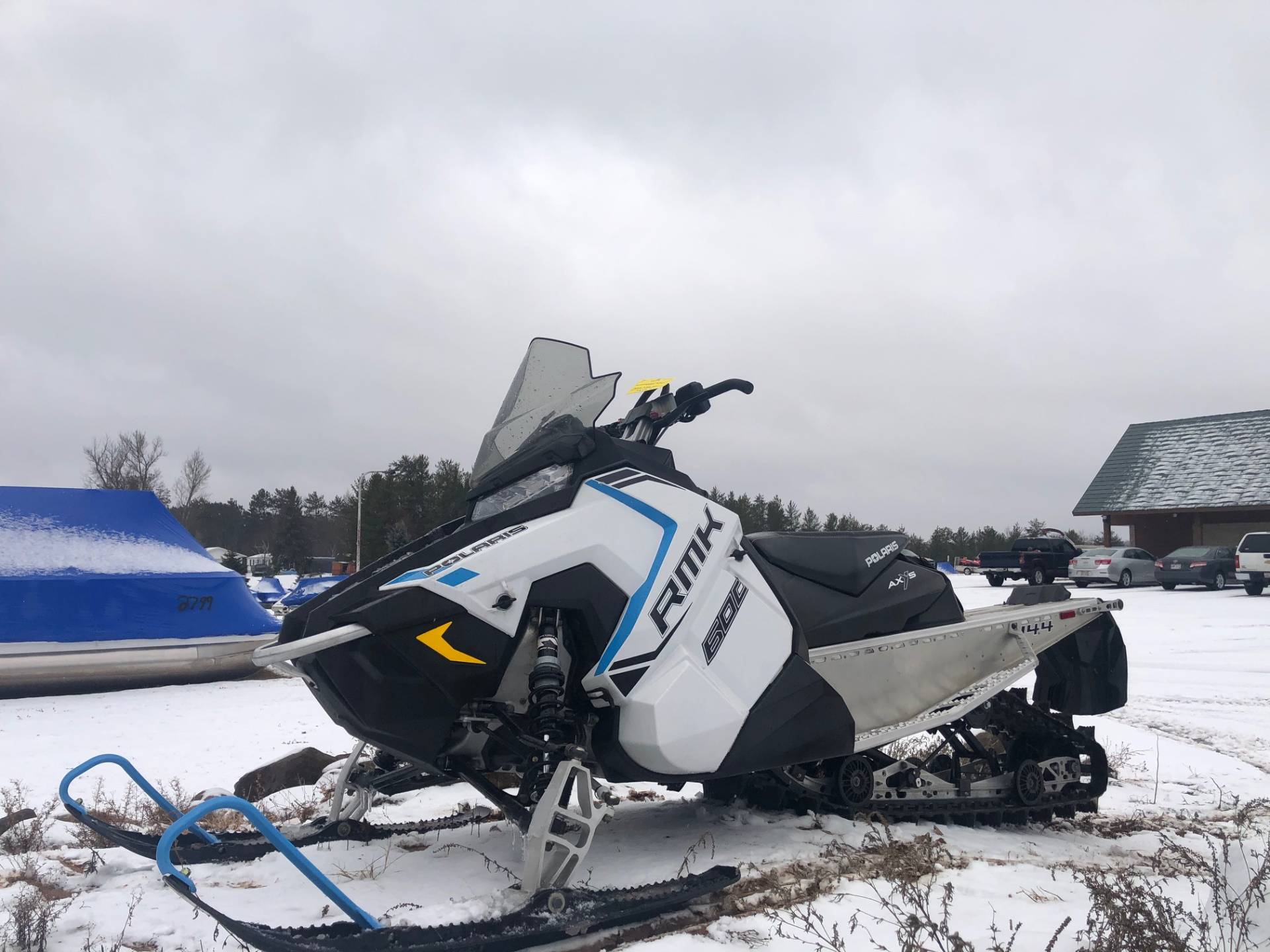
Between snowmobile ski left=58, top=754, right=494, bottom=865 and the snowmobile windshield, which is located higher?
the snowmobile windshield

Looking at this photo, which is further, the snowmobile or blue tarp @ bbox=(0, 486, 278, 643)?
blue tarp @ bbox=(0, 486, 278, 643)

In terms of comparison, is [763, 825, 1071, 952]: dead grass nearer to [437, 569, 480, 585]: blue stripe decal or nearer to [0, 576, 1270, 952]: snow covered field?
[0, 576, 1270, 952]: snow covered field

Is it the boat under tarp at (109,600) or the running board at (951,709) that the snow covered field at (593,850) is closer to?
the running board at (951,709)

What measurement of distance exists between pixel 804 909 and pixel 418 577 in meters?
1.66

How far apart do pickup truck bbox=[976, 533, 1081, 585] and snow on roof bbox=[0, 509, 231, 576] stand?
22.8m

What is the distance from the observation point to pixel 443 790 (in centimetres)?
509

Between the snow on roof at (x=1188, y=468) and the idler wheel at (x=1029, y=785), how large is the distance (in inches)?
1201

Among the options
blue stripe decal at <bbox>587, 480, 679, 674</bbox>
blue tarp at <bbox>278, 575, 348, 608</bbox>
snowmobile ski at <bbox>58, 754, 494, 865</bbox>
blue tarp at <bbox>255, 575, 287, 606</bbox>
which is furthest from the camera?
blue tarp at <bbox>255, 575, 287, 606</bbox>

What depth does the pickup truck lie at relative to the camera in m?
26.6

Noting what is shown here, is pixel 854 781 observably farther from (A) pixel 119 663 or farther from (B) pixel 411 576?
(A) pixel 119 663

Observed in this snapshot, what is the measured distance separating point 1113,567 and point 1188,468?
10.5 metres

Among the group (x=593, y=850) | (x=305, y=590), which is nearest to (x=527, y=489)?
(x=593, y=850)

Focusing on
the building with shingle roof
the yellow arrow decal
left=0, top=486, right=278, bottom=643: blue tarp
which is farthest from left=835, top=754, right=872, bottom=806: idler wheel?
the building with shingle roof

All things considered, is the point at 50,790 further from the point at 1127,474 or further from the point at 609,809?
the point at 1127,474
